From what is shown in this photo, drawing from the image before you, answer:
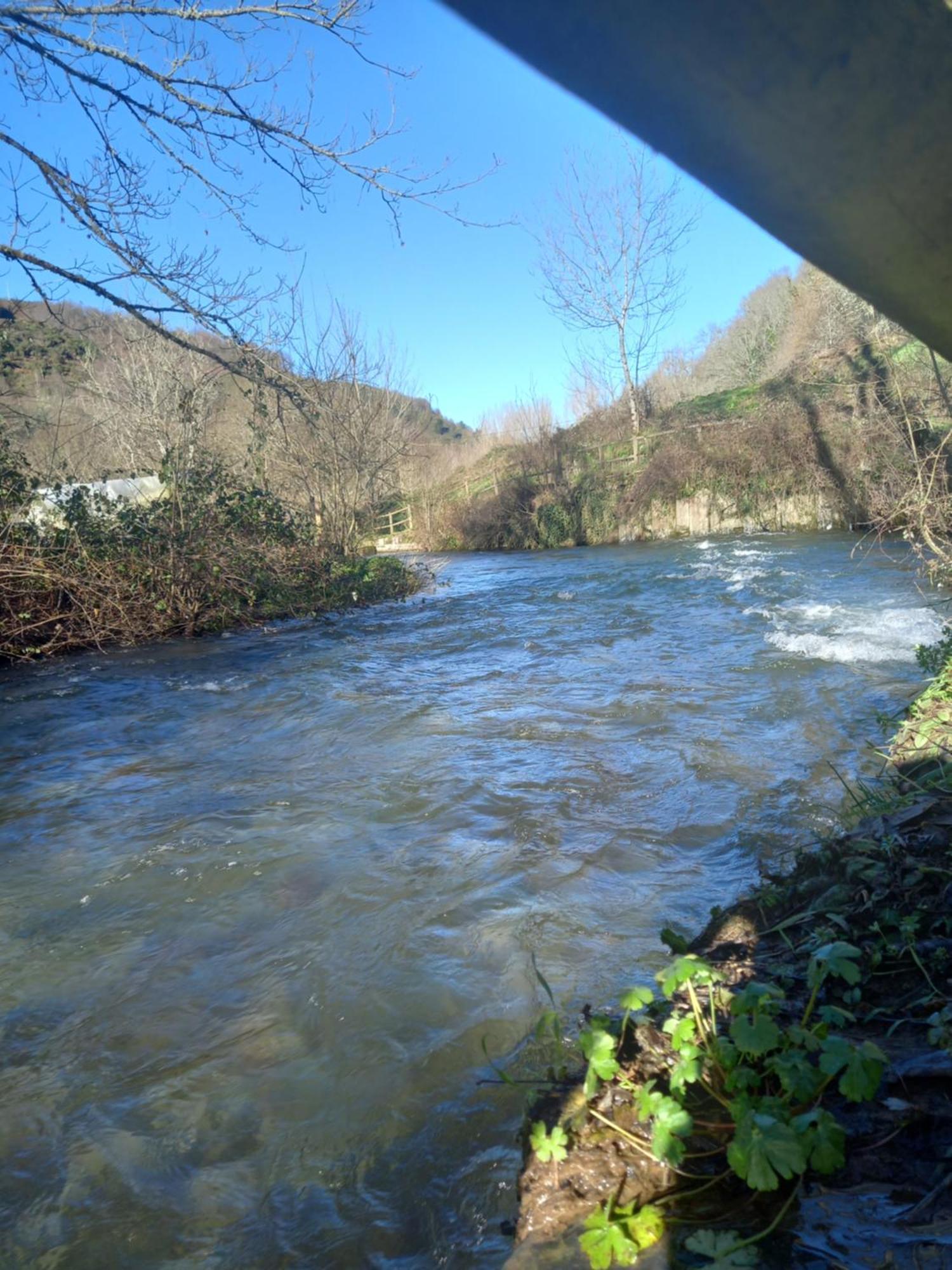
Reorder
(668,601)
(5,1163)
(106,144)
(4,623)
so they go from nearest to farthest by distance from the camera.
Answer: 1. (5,1163)
2. (106,144)
3. (4,623)
4. (668,601)

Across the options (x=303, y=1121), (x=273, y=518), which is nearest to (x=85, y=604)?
(x=273, y=518)

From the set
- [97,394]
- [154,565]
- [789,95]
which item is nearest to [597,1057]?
[789,95]

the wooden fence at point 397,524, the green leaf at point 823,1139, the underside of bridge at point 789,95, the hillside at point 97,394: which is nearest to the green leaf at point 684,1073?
the green leaf at point 823,1139

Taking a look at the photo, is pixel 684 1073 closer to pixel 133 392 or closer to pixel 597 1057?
pixel 597 1057

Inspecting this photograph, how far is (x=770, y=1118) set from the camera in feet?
5.57

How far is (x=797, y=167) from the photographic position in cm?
96

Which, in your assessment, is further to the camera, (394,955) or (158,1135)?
(394,955)

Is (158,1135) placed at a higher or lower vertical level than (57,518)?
lower

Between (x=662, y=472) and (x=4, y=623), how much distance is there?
19208mm

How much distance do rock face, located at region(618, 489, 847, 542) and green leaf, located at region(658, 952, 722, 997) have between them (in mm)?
21056

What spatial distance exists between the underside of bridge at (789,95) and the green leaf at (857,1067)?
1565mm

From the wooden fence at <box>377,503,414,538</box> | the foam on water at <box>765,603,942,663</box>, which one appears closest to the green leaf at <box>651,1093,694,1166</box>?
the foam on water at <box>765,603,942,663</box>

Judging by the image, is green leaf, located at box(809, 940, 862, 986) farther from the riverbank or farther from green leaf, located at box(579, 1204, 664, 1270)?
green leaf, located at box(579, 1204, 664, 1270)

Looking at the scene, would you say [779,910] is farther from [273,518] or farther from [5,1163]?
[273,518]
